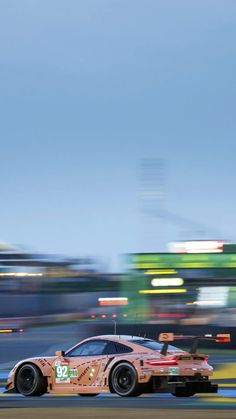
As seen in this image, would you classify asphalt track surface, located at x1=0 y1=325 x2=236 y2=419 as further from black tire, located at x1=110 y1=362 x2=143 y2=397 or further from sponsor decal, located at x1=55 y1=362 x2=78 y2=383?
sponsor decal, located at x1=55 y1=362 x2=78 y2=383

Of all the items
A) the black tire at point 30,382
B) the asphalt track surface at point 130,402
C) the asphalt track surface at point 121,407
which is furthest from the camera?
the black tire at point 30,382

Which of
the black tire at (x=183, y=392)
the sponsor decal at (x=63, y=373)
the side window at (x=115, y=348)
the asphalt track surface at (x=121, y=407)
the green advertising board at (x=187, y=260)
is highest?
the green advertising board at (x=187, y=260)

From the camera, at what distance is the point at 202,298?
29.6 meters

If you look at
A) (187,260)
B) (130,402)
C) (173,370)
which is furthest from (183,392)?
(187,260)

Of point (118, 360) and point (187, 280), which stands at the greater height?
point (187, 280)

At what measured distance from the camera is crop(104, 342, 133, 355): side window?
568 inches

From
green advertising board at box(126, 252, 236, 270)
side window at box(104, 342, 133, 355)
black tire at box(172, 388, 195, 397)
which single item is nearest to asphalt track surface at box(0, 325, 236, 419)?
black tire at box(172, 388, 195, 397)

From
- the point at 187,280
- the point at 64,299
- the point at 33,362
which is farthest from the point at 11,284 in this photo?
the point at 33,362

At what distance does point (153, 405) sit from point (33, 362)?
3.09m

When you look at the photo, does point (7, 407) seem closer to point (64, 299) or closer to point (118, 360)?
point (118, 360)

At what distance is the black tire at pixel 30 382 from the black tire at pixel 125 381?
140 centimetres

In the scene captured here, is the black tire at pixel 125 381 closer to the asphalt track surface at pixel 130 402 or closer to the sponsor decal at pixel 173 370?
the asphalt track surface at pixel 130 402

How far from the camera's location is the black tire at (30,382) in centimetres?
1505

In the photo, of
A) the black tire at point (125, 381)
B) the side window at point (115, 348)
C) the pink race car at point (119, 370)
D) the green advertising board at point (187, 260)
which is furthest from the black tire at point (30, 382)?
the green advertising board at point (187, 260)
